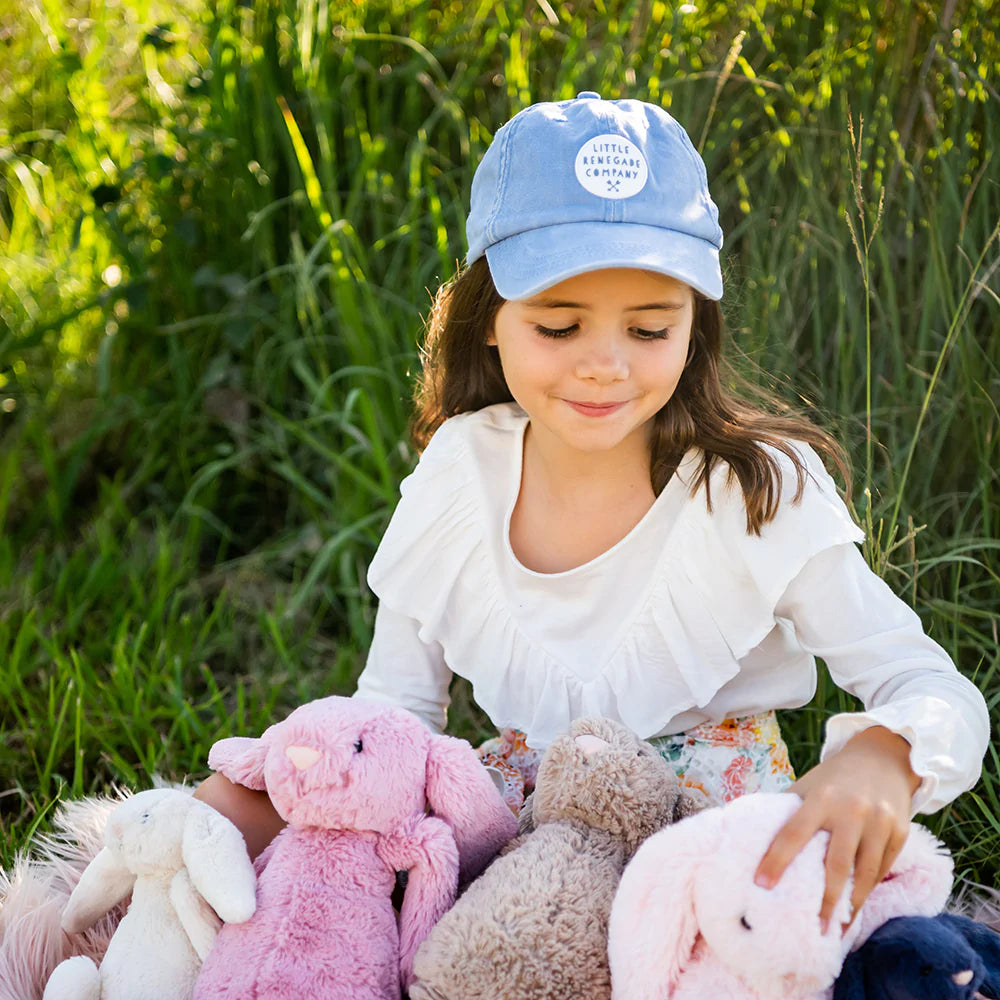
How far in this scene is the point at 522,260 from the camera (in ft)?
4.46

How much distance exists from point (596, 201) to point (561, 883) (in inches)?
29.6

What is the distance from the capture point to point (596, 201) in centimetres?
133

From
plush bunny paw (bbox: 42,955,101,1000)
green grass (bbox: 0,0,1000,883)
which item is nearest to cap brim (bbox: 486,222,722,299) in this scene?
green grass (bbox: 0,0,1000,883)

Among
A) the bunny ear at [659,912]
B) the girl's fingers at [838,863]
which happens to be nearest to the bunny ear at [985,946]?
the girl's fingers at [838,863]

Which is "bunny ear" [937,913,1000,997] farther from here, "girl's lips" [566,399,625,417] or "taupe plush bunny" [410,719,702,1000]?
"girl's lips" [566,399,625,417]

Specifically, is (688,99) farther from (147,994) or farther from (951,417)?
(147,994)

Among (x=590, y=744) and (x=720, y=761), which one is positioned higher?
(x=590, y=744)

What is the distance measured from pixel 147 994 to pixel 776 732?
86cm

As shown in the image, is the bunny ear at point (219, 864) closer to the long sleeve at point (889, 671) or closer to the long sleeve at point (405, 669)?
the long sleeve at point (405, 669)

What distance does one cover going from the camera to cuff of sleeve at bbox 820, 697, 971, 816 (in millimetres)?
1166

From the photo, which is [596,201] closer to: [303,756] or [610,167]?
[610,167]

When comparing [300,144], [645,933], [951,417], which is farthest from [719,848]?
[300,144]

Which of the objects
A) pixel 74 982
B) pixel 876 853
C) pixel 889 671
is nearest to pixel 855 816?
pixel 876 853

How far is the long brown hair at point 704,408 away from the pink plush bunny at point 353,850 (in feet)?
1.61
